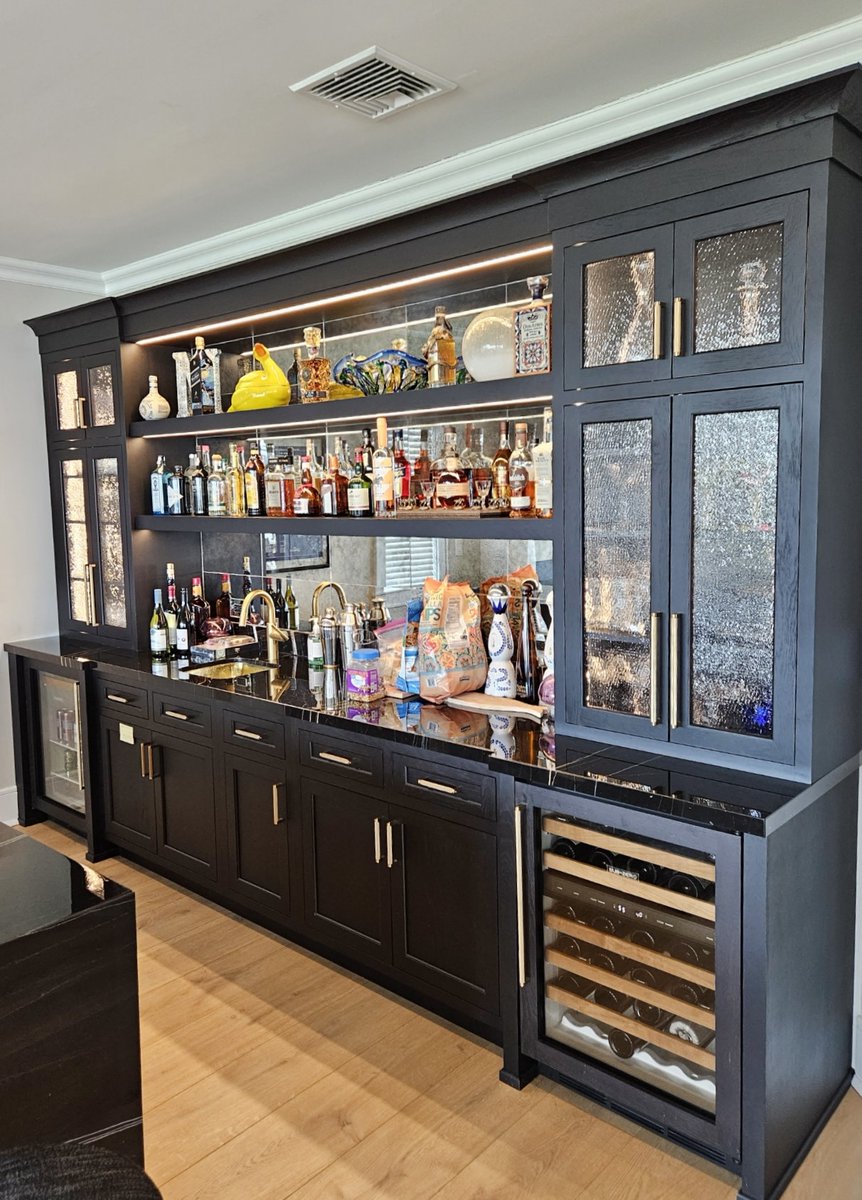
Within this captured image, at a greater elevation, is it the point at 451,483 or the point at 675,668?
the point at 451,483

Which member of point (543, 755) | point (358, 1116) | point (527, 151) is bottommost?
point (358, 1116)

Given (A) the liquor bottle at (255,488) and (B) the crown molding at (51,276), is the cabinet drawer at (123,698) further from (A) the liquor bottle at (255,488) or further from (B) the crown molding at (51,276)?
(B) the crown molding at (51,276)

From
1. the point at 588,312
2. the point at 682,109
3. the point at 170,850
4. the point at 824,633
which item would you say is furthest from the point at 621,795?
the point at 170,850

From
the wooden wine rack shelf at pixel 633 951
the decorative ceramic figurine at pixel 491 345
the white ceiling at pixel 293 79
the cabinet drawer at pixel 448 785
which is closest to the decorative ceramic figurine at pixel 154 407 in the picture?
the white ceiling at pixel 293 79

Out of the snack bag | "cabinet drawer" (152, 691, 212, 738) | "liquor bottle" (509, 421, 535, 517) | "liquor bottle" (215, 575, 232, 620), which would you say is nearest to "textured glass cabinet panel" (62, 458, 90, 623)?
"liquor bottle" (215, 575, 232, 620)

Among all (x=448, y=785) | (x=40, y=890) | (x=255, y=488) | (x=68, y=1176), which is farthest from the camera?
(x=255, y=488)

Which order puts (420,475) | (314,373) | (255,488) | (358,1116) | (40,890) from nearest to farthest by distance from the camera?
(40,890) → (358,1116) → (420,475) → (314,373) → (255,488)

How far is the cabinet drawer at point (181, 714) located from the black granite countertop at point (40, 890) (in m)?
1.59

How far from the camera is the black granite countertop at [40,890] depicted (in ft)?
5.09

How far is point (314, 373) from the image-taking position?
345 centimetres

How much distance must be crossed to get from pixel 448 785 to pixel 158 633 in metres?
1.92

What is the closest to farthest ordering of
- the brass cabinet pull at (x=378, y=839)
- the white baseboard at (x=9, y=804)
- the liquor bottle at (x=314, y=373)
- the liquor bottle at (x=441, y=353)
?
the brass cabinet pull at (x=378, y=839) < the liquor bottle at (x=441, y=353) < the liquor bottle at (x=314, y=373) < the white baseboard at (x=9, y=804)

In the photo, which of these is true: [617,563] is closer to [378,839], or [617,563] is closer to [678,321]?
[678,321]

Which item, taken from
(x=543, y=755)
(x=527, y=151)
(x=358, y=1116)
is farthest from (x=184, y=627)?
(x=527, y=151)
